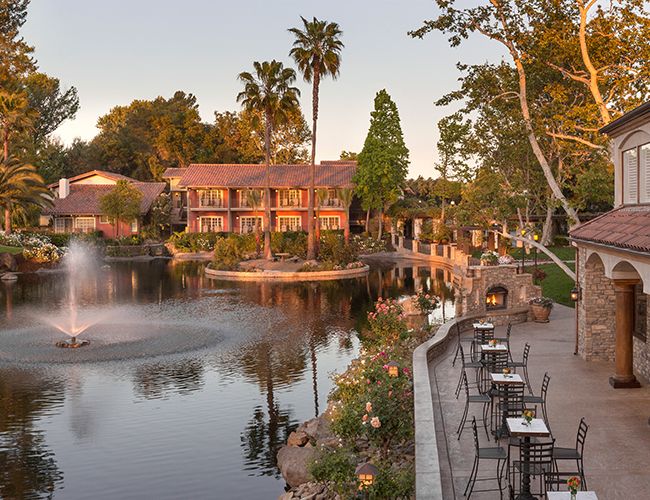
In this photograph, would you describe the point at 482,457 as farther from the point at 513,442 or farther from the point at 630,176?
the point at 630,176

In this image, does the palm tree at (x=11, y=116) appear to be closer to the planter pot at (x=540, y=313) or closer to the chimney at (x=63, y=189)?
the chimney at (x=63, y=189)

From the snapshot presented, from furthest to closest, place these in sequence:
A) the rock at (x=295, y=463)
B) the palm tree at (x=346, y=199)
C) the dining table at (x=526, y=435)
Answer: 1. the palm tree at (x=346, y=199)
2. the rock at (x=295, y=463)
3. the dining table at (x=526, y=435)

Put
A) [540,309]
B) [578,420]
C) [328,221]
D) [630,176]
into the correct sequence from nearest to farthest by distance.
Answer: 1. [578,420]
2. [630,176]
3. [540,309]
4. [328,221]

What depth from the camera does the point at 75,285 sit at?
45344 millimetres

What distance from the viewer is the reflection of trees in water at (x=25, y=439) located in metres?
13.9

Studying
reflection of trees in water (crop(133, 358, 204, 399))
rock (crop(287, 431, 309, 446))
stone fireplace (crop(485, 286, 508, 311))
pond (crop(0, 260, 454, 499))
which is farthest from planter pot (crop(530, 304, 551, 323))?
rock (crop(287, 431, 309, 446))

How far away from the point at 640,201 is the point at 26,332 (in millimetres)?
23077

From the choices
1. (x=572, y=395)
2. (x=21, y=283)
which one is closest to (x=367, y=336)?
(x=572, y=395)

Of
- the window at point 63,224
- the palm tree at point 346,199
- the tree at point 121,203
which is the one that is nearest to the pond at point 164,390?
the tree at point 121,203

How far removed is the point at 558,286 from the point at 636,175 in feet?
66.1

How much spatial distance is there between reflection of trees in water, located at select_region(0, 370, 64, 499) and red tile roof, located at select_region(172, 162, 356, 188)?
52.6 metres

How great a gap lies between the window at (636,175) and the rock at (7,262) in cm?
4627

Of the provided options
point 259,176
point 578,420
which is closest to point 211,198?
point 259,176

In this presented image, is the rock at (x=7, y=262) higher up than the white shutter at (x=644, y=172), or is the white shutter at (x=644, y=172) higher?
the white shutter at (x=644, y=172)
